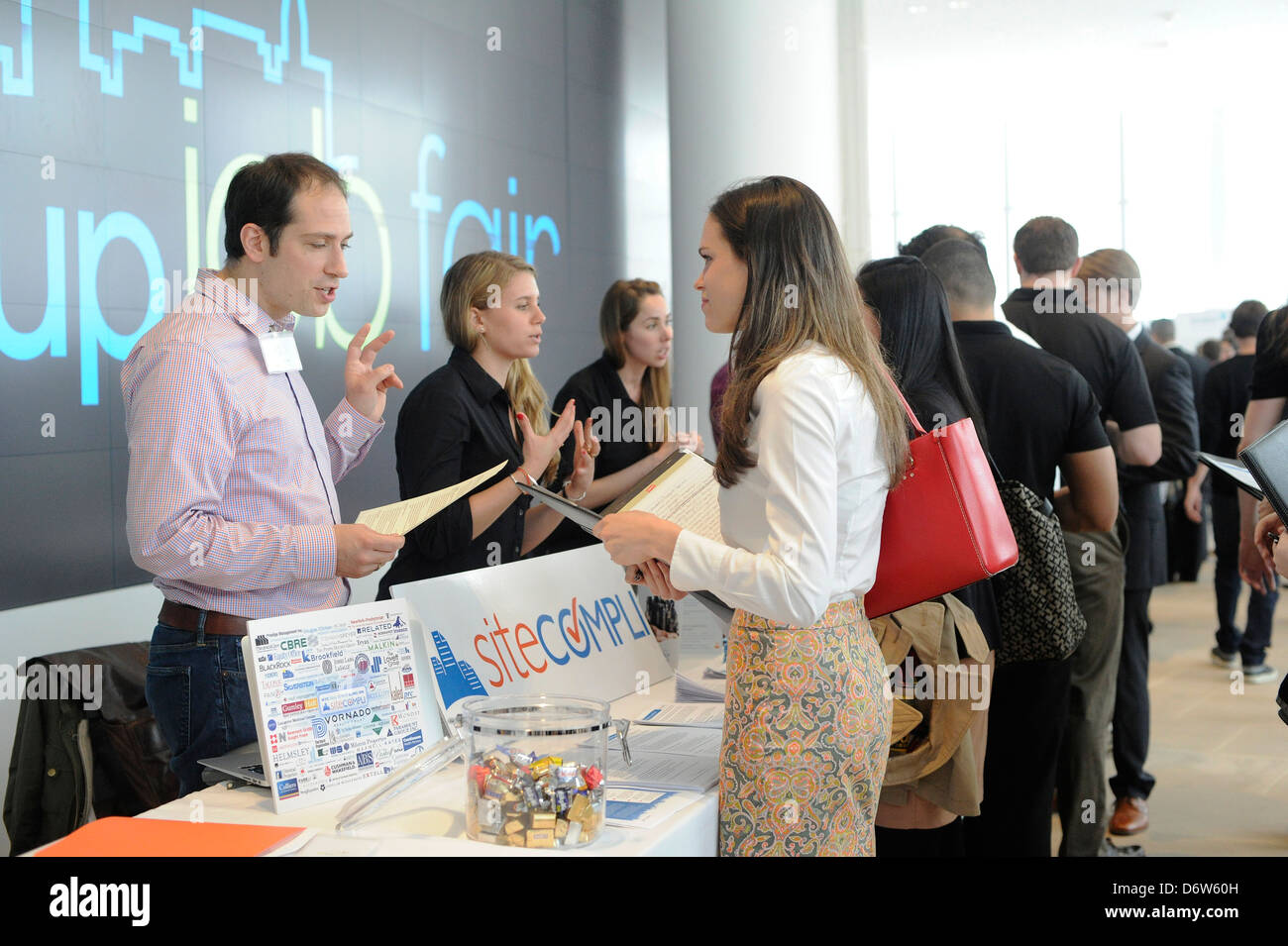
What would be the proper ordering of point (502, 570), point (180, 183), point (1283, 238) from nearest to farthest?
point (502, 570), point (180, 183), point (1283, 238)

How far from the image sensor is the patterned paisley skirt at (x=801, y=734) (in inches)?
63.5

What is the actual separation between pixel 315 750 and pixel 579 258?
4.99 meters

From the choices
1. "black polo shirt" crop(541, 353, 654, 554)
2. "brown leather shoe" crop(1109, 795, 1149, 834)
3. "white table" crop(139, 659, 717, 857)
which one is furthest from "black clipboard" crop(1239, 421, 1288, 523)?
"brown leather shoe" crop(1109, 795, 1149, 834)

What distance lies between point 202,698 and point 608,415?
6.45 feet

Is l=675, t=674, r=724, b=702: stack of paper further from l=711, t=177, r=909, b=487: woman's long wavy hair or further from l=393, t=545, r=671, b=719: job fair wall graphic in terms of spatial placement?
l=711, t=177, r=909, b=487: woman's long wavy hair

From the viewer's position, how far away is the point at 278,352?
1.99m

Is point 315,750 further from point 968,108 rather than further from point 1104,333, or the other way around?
point 968,108

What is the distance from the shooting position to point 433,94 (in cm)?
504

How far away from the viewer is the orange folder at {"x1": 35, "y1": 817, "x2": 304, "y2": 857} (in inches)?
56.3

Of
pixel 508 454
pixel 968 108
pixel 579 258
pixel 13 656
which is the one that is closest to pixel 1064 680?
pixel 508 454

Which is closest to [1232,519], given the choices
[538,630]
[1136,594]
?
[1136,594]

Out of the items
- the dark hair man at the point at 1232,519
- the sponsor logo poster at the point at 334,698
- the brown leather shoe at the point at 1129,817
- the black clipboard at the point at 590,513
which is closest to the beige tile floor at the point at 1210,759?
the brown leather shoe at the point at 1129,817

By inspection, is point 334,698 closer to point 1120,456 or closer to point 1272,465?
point 1272,465
